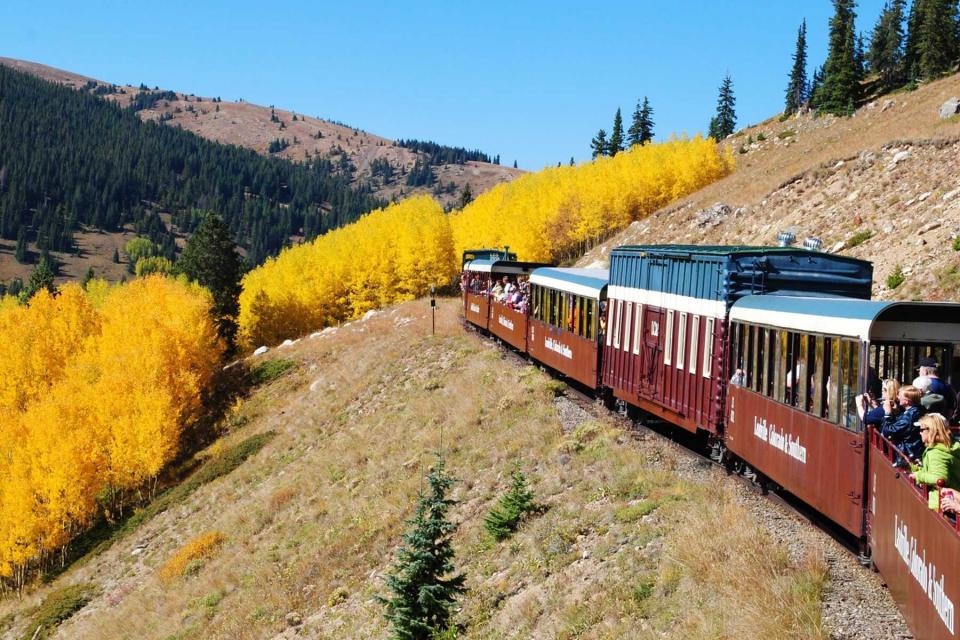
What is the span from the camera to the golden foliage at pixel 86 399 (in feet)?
153

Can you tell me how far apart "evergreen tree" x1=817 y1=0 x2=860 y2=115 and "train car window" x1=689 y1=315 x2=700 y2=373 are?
92.5m

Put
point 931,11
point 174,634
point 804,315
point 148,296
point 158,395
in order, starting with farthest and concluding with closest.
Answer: point 931,11
point 148,296
point 158,395
point 174,634
point 804,315

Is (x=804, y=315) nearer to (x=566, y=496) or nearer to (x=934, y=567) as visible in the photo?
(x=934, y=567)

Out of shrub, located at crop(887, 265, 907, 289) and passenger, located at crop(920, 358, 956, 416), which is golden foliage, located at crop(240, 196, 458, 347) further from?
passenger, located at crop(920, 358, 956, 416)

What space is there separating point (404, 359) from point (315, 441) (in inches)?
266

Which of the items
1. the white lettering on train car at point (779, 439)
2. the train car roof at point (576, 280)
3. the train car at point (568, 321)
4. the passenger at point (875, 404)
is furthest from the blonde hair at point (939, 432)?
the train car roof at point (576, 280)

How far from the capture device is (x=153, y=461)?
158 ft

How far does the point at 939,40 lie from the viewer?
91.6 metres

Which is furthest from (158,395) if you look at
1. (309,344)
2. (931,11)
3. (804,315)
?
(931,11)

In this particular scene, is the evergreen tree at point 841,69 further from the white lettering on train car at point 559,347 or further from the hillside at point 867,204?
the white lettering on train car at point 559,347

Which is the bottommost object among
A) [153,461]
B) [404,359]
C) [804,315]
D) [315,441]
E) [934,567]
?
[153,461]

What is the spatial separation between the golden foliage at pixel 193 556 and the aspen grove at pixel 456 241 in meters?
51.6

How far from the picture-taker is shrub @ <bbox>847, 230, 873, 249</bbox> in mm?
36281

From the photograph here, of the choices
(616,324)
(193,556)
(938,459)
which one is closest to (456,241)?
(193,556)
